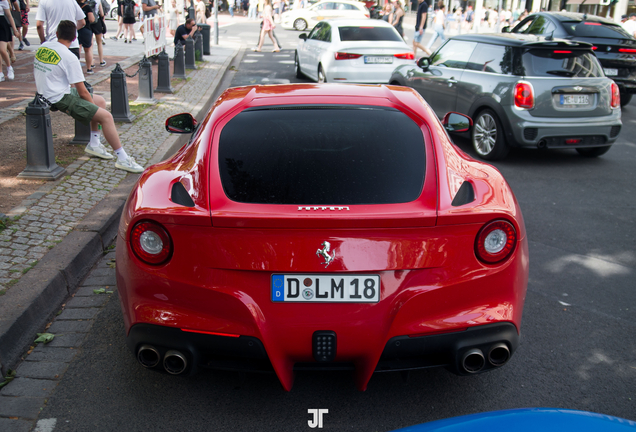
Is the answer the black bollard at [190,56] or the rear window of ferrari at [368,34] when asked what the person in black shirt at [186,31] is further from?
the rear window of ferrari at [368,34]

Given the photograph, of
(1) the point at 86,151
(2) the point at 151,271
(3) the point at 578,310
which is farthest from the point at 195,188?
(1) the point at 86,151

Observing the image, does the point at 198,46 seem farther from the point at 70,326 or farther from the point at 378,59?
the point at 70,326

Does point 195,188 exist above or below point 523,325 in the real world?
above

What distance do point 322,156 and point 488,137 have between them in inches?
235

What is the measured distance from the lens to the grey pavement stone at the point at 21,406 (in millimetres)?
2863

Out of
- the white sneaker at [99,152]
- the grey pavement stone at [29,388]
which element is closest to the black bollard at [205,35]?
the white sneaker at [99,152]

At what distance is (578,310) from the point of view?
4.09 m

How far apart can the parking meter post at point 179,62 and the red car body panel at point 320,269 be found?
1248 cm

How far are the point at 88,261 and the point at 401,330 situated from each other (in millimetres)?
2964

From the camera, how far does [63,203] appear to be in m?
5.55

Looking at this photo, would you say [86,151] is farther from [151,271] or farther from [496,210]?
[496,210]

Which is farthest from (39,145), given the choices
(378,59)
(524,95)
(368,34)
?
(368,34)

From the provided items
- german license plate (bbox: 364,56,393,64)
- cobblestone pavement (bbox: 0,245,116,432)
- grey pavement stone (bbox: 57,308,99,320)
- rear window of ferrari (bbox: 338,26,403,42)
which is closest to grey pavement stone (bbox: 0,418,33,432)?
cobblestone pavement (bbox: 0,245,116,432)

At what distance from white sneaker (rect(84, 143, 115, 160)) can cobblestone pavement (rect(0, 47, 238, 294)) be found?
8 centimetres
